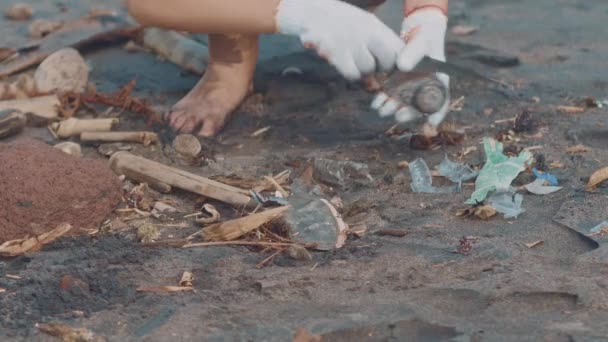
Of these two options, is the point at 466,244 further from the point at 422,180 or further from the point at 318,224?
the point at 422,180

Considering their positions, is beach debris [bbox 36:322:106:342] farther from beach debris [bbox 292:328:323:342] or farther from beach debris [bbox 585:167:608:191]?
beach debris [bbox 585:167:608:191]

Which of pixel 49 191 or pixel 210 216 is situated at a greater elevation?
pixel 49 191

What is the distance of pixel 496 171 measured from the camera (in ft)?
8.73

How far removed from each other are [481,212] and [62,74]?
1761mm

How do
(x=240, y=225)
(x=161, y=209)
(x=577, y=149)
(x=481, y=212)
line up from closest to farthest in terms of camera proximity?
(x=240, y=225), (x=481, y=212), (x=161, y=209), (x=577, y=149)

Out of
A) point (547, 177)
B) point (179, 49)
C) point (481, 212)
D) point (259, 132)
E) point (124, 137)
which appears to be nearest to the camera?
point (481, 212)

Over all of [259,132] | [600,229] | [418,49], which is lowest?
[259,132]

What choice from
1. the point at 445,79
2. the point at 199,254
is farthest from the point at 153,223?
the point at 445,79

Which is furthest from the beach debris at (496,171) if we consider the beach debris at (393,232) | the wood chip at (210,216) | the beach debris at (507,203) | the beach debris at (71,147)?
the beach debris at (71,147)

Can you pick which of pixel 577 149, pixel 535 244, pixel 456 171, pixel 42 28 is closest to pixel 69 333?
pixel 535 244

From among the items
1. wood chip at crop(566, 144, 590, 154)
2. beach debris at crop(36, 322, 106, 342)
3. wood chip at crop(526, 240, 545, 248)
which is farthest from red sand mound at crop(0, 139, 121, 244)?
wood chip at crop(566, 144, 590, 154)

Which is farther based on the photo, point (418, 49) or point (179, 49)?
point (179, 49)

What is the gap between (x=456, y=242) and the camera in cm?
227

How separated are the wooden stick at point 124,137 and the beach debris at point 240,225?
0.77 m
